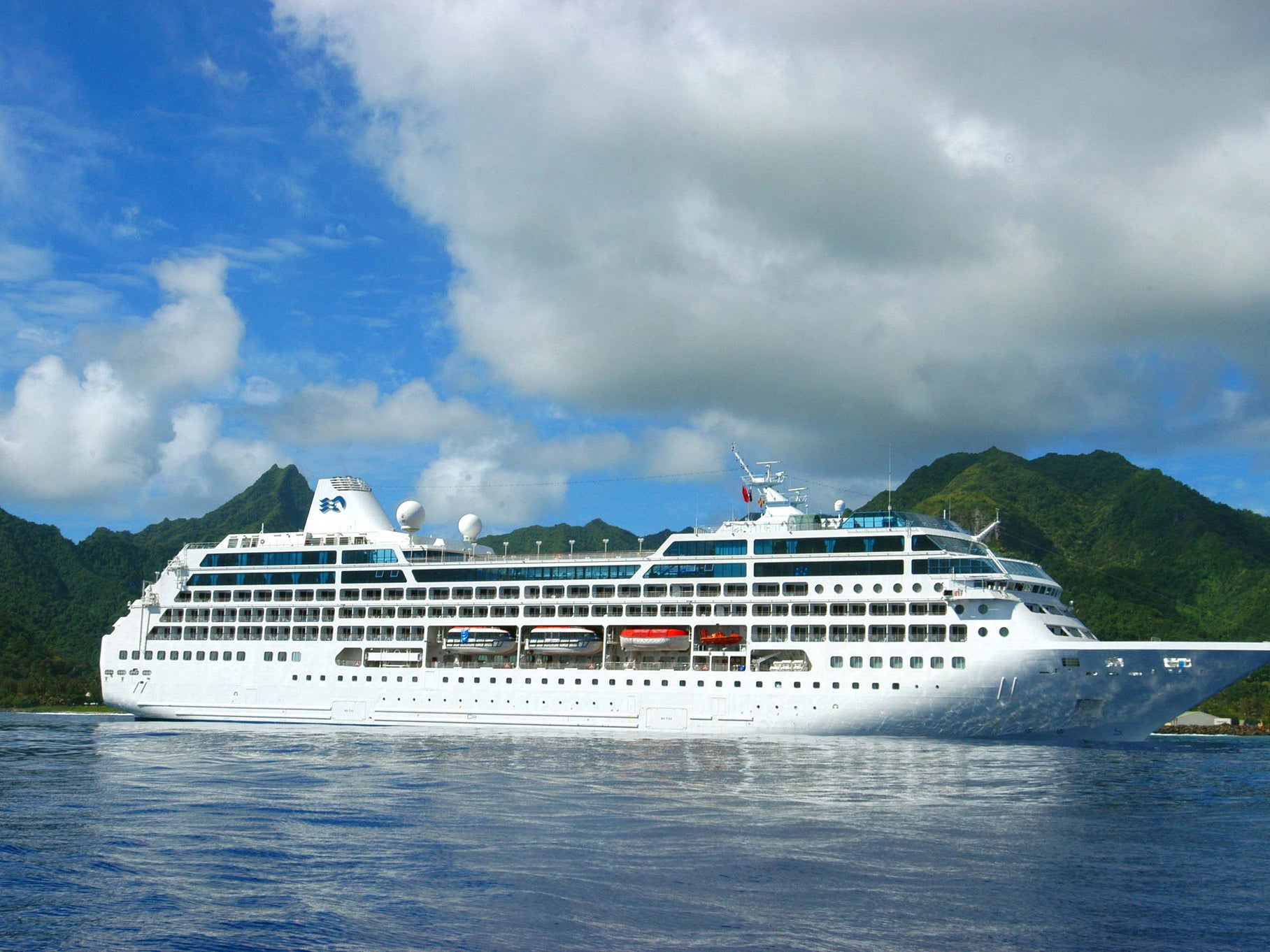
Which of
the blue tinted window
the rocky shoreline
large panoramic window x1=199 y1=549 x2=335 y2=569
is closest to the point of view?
the blue tinted window

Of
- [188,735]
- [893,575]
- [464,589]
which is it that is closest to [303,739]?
[188,735]

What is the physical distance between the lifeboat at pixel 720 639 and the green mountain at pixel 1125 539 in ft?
178

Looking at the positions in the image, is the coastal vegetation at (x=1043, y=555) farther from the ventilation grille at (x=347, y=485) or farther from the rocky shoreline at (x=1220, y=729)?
the ventilation grille at (x=347, y=485)

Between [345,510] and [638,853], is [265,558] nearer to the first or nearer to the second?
[345,510]

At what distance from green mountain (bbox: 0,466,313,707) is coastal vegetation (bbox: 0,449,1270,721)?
23 cm

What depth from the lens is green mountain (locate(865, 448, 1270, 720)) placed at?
333 ft

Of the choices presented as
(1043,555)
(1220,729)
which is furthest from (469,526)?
(1043,555)

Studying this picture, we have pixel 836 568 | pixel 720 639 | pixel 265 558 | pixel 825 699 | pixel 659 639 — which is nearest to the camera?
pixel 825 699

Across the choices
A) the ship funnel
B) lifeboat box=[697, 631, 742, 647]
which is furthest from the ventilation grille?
lifeboat box=[697, 631, 742, 647]

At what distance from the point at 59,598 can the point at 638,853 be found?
155 meters

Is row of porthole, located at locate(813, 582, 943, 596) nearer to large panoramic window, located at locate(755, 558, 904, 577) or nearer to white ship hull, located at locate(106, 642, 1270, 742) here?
large panoramic window, located at locate(755, 558, 904, 577)

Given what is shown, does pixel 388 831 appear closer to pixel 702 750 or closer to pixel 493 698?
pixel 702 750

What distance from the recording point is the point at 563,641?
51.0 m

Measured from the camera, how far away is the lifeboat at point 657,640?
161 ft
